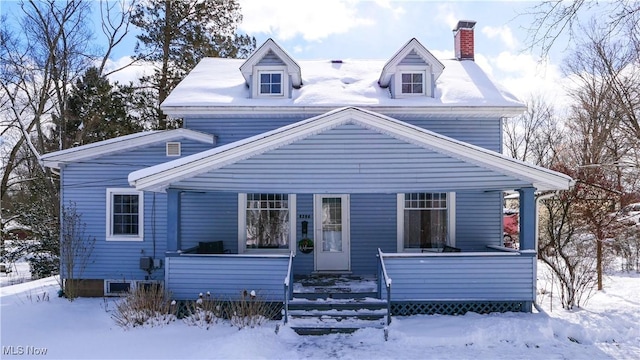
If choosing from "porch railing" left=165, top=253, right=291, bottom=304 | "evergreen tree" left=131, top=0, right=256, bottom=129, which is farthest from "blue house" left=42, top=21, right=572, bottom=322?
"evergreen tree" left=131, top=0, right=256, bottom=129

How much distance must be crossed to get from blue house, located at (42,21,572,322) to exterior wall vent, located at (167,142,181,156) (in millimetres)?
26

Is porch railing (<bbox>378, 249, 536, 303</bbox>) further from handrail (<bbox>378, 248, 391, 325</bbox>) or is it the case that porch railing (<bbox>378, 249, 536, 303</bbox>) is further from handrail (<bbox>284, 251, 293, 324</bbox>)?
handrail (<bbox>284, 251, 293, 324</bbox>)

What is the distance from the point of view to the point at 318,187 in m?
8.87

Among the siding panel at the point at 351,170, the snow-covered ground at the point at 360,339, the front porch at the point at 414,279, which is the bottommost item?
the snow-covered ground at the point at 360,339

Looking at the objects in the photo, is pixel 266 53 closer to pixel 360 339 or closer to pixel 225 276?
pixel 225 276

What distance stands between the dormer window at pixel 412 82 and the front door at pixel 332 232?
3447mm

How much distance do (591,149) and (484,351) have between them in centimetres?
1620

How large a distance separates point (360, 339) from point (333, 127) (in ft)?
13.2

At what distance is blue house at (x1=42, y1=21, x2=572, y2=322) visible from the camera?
8.84 meters

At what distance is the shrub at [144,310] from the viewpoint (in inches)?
325

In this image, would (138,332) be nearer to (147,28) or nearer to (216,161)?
(216,161)

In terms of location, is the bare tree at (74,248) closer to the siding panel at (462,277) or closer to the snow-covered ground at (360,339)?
the snow-covered ground at (360,339)

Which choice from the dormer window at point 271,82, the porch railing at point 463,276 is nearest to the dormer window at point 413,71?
the dormer window at point 271,82

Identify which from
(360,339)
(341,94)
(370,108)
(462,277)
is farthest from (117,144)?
(462,277)
